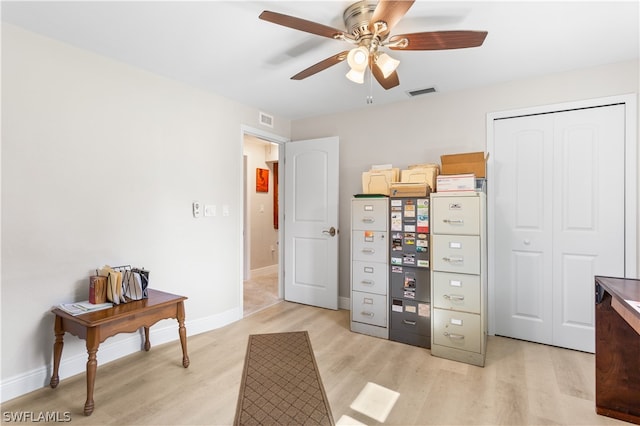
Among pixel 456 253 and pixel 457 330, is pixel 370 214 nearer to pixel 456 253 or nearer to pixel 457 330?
pixel 456 253

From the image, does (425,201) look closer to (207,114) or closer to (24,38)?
(207,114)

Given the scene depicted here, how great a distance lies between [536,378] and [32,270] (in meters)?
3.48

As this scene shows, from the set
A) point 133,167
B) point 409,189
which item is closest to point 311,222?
point 409,189

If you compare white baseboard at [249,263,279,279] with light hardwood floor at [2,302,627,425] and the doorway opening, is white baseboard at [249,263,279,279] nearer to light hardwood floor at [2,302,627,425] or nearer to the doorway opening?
the doorway opening

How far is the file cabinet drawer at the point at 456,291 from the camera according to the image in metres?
2.44

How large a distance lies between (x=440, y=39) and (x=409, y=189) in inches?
50.9

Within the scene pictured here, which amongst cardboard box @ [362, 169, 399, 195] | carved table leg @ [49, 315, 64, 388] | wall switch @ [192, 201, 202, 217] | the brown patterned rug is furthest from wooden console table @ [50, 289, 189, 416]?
cardboard box @ [362, 169, 399, 195]

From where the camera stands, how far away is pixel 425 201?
269 cm

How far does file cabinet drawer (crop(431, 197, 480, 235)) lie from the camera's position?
2430mm

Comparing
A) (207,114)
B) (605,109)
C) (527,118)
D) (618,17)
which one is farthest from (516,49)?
(207,114)

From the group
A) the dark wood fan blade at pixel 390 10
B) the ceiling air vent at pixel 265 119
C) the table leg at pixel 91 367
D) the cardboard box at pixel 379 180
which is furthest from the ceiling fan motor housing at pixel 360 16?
the table leg at pixel 91 367

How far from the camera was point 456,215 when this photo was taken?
2.50 metres

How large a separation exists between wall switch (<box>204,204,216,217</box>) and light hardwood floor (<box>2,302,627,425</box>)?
1161 mm

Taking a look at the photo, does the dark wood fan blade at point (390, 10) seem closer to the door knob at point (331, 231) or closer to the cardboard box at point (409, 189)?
the cardboard box at point (409, 189)
